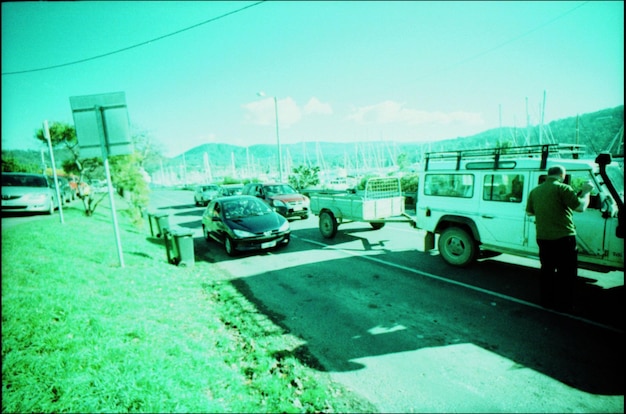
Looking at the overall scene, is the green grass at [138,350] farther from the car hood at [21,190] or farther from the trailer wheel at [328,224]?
the car hood at [21,190]

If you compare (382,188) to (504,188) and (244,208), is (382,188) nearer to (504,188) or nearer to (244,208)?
(504,188)

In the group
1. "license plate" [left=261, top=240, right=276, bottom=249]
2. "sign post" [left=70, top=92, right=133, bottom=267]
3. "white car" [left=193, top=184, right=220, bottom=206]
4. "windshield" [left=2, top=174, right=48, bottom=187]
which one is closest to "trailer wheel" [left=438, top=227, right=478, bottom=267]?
"license plate" [left=261, top=240, right=276, bottom=249]

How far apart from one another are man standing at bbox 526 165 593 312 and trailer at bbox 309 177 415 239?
360 cm

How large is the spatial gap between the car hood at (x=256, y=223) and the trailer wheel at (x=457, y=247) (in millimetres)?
4676

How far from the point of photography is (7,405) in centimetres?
260

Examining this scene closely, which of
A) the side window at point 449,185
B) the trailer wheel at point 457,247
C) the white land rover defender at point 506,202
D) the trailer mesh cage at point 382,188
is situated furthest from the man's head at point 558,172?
the trailer mesh cage at point 382,188

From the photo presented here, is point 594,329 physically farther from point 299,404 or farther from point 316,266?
point 316,266

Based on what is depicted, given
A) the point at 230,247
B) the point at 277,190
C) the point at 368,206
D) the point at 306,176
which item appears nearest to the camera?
the point at 368,206

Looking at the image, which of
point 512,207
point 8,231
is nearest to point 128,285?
point 8,231

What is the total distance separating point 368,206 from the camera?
8.62m

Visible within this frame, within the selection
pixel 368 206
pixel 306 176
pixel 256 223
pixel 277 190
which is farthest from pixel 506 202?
pixel 306 176

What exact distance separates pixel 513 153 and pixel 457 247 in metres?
2.33

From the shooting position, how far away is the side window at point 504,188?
571 centimetres

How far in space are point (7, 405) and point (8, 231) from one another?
26.9 ft
